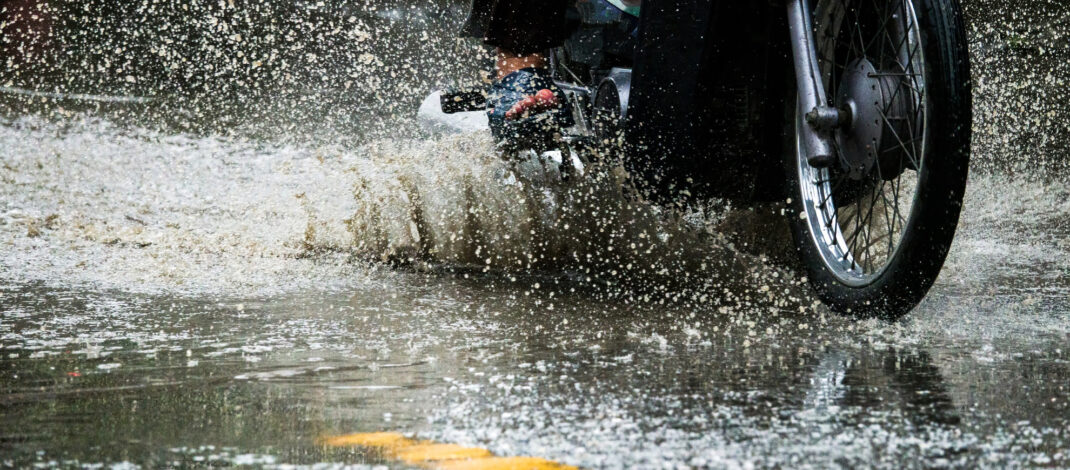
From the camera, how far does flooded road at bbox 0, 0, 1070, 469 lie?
1.85 meters

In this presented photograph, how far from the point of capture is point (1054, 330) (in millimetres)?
2807

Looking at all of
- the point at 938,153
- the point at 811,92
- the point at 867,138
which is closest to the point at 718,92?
the point at 811,92

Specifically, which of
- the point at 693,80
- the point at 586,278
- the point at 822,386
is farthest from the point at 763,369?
the point at 586,278

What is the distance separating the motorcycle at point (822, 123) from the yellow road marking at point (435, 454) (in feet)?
3.59

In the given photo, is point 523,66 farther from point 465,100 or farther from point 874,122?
point 874,122

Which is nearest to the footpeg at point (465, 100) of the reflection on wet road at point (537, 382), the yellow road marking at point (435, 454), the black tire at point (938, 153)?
the reflection on wet road at point (537, 382)

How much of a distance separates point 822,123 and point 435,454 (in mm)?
1391

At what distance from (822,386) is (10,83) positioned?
8725 millimetres

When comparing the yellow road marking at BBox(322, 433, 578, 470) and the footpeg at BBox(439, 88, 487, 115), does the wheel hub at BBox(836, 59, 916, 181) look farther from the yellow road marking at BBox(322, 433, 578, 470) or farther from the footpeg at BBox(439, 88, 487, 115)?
the footpeg at BBox(439, 88, 487, 115)

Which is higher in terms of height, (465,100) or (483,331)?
(465,100)

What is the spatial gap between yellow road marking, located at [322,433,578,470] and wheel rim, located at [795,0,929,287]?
1.14 m

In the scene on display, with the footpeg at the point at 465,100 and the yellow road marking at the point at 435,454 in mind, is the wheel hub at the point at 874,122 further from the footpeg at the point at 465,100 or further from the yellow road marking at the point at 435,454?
the footpeg at the point at 465,100

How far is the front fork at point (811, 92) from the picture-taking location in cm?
282

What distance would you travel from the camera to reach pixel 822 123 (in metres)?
2.81
